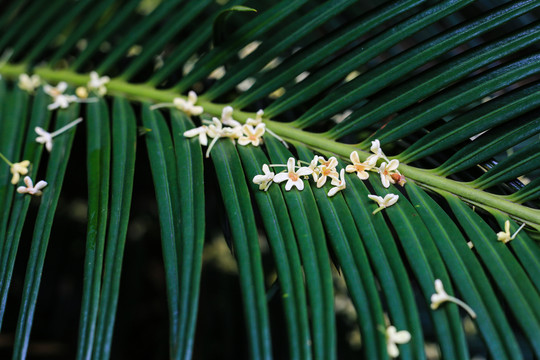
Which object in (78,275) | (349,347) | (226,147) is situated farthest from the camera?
(78,275)

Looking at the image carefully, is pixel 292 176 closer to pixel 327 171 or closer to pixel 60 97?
pixel 327 171

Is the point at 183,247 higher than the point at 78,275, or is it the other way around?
the point at 78,275

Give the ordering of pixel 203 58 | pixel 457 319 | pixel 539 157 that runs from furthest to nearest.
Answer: pixel 203 58
pixel 539 157
pixel 457 319

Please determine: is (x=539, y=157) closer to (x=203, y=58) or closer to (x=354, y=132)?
(x=354, y=132)

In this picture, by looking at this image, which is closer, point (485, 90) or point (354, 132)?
point (485, 90)

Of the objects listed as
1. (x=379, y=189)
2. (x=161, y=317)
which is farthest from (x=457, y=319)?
(x=161, y=317)

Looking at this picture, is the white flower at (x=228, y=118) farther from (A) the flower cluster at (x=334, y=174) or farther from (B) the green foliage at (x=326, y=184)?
(A) the flower cluster at (x=334, y=174)

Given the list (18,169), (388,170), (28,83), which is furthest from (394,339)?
(28,83)
